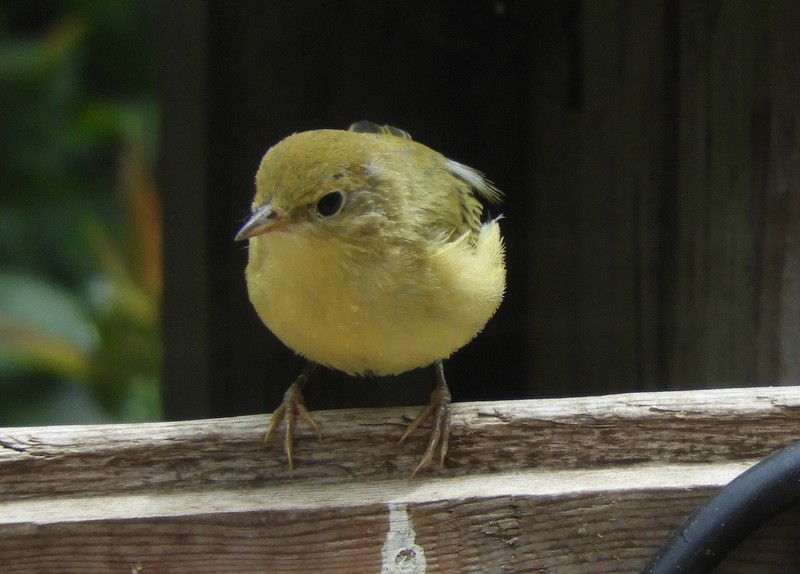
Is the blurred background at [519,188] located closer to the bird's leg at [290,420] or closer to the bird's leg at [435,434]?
the bird's leg at [435,434]

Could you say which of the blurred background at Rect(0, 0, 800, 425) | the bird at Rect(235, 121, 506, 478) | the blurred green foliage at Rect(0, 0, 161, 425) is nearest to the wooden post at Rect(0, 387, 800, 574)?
the bird at Rect(235, 121, 506, 478)

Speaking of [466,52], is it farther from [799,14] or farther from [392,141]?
[799,14]

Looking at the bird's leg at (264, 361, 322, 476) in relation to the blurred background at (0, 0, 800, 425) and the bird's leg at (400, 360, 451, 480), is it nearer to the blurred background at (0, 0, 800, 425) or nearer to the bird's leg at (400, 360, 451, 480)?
the bird's leg at (400, 360, 451, 480)

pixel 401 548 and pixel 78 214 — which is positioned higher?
pixel 78 214

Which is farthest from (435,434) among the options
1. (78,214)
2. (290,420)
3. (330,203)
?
(78,214)

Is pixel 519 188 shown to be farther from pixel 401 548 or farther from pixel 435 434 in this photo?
pixel 401 548

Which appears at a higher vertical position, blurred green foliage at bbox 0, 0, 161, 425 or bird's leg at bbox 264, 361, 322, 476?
blurred green foliage at bbox 0, 0, 161, 425

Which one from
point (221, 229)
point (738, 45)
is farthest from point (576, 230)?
point (221, 229)
